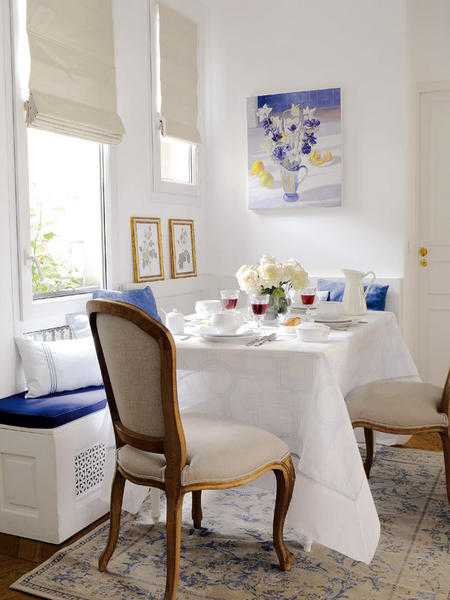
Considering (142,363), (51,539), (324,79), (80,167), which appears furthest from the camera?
(324,79)

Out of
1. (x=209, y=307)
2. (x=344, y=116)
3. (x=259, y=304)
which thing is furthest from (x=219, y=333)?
(x=344, y=116)

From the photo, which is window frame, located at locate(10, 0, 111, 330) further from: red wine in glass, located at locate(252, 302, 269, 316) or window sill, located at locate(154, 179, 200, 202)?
window sill, located at locate(154, 179, 200, 202)

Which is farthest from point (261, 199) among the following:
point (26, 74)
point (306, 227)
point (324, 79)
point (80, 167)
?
point (26, 74)

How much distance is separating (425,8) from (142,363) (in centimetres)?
383

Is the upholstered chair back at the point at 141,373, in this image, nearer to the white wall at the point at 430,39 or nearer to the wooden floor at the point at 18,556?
the wooden floor at the point at 18,556

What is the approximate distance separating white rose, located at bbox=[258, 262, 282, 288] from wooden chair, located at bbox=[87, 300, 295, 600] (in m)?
0.82

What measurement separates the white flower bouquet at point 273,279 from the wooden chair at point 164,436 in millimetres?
822

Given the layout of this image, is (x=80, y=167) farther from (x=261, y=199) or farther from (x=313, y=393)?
(x=313, y=393)

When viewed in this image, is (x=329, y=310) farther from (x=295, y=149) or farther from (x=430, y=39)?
(x=430, y=39)

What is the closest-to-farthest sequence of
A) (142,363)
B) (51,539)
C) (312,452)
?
(142,363) < (312,452) < (51,539)

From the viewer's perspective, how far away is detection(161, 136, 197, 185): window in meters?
4.61

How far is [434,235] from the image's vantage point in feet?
16.2

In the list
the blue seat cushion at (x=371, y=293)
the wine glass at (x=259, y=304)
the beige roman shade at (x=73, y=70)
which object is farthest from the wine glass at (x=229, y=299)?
the blue seat cushion at (x=371, y=293)

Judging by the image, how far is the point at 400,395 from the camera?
9.89 ft
